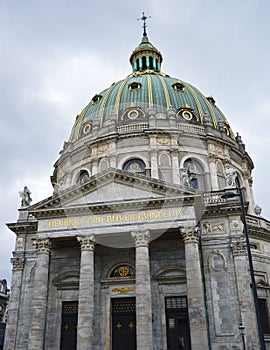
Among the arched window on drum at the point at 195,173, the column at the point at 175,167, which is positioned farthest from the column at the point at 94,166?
the arched window on drum at the point at 195,173

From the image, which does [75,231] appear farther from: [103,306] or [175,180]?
[175,180]

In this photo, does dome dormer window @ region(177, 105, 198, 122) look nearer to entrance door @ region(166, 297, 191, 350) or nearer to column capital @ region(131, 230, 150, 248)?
column capital @ region(131, 230, 150, 248)

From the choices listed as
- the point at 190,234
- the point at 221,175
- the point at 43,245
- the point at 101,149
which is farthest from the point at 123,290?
the point at 101,149

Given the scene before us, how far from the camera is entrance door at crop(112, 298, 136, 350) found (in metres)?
24.6

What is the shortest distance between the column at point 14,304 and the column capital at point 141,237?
31.6 ft

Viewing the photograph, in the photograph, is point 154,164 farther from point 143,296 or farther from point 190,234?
point 143,296

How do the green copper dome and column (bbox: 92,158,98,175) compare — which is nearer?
column (bbox: 92,158,98,175)

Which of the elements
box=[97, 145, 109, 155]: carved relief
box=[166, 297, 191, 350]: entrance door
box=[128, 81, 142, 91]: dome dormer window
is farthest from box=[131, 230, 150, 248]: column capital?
box=[128, 81, 142, 91]: dome dormer window

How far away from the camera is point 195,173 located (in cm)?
3575

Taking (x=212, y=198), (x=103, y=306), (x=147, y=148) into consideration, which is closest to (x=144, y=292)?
(x=103, y=306)

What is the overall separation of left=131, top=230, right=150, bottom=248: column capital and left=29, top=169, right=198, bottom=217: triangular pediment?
2.16 m

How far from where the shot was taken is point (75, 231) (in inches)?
979

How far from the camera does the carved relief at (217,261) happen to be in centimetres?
2561

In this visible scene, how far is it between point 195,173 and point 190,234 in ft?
43.3
